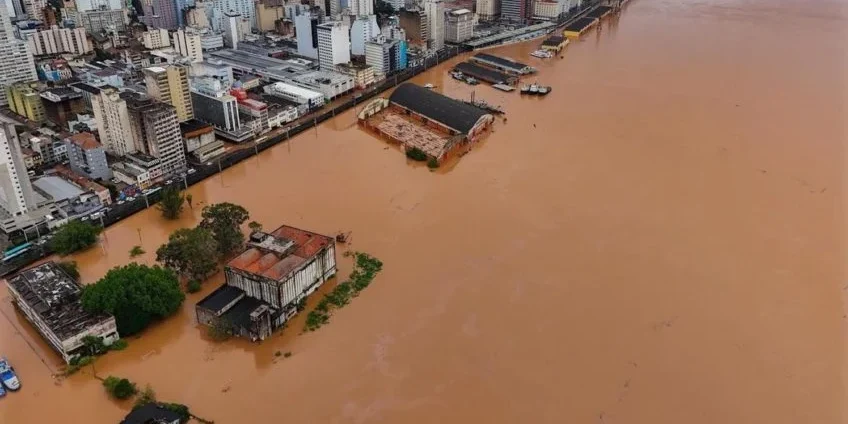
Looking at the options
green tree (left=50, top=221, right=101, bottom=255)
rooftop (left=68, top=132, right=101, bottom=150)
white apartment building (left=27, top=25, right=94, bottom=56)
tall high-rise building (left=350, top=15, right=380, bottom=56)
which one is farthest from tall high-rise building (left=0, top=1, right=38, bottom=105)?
tall high-rise building (left=350, top=15, right=380, bottom=56)

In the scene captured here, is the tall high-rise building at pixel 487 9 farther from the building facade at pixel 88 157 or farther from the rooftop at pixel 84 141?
the building facade at pixel 88 157

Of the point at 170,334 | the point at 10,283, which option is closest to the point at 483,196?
the point at 170,334

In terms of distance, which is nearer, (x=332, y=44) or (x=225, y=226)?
(x=225, y=226)

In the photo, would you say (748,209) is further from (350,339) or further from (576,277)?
(350,339)

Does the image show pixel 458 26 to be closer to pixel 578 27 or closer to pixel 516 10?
pixel 516 10

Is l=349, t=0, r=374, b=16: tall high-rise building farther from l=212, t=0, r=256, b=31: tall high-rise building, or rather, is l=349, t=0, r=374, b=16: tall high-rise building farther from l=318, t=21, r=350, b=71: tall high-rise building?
l=318, t=21, r=350, b=71: tall high-rise building

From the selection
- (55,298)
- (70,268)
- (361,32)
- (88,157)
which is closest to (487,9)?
(361,32)
